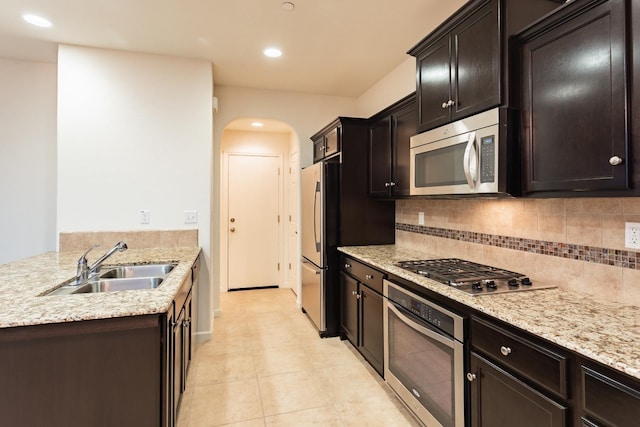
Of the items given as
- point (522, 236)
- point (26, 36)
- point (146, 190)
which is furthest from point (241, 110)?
point (522, 236)

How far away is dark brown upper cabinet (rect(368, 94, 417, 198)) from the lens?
260 cm

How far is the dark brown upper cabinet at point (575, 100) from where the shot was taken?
1148 mm

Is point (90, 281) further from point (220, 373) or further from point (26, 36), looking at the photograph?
point (26, 36)

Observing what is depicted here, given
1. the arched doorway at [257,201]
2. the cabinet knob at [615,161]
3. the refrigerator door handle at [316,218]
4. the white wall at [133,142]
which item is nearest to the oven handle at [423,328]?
the cabinet knob at [615,161]

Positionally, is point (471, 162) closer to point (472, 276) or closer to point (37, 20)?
point (472, 276)

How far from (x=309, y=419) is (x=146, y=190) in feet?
7.69

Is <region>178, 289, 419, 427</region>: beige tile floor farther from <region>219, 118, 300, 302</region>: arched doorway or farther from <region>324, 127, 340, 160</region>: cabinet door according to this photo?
<region>324, 127, 340, 160</region>: cabinet door

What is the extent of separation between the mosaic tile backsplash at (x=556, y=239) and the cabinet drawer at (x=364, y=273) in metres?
0.62

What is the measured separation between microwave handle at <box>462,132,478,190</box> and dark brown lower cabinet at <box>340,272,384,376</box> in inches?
41.3

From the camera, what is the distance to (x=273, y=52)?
294 cm

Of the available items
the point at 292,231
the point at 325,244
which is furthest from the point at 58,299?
the point at 292,231

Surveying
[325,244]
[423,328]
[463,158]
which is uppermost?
[463,158]

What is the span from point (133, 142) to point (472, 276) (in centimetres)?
297

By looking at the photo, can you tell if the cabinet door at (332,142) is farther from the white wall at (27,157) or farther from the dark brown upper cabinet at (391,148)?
the white wall at (27,157)
